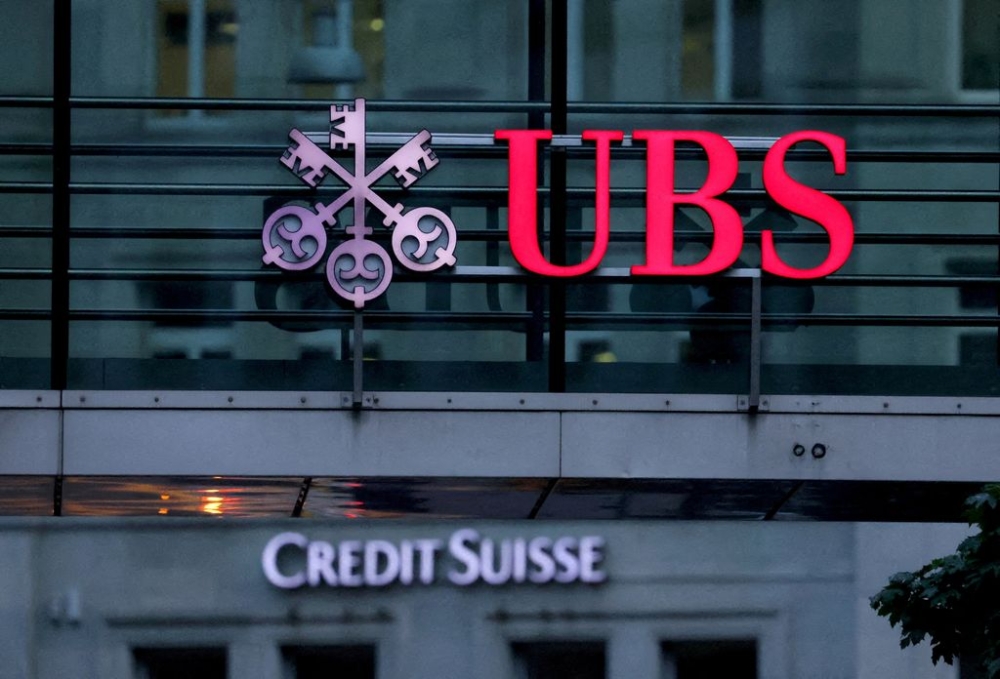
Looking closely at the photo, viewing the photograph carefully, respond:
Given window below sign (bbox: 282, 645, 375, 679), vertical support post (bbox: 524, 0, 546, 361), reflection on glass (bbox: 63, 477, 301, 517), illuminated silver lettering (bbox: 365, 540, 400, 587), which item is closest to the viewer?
reflection on glass (bbox: 63, 477, 301, 517)

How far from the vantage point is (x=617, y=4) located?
15.9m

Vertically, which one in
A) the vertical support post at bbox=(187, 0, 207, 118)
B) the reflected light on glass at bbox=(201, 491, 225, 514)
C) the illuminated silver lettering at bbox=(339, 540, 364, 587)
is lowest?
the illuminated silver lettering at bbox=(339, 540, 364, 587)

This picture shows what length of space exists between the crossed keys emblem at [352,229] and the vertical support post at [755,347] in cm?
223

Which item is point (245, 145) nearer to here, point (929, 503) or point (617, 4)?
point (617, 4)

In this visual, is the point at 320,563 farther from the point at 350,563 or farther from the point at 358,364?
the point at 358,364

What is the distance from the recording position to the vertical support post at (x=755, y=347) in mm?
14602

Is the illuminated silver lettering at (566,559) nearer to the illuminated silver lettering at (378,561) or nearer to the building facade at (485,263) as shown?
the building facade at (485,263)

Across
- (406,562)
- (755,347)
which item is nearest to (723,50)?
(755,347)

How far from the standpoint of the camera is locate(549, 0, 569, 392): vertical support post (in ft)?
49.4

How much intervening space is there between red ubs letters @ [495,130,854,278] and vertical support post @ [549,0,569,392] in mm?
387

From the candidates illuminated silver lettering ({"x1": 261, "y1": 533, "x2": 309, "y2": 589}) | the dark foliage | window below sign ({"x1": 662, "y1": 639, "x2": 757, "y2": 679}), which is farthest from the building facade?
the dark foliage

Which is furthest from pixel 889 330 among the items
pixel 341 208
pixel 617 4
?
pixel 341 208

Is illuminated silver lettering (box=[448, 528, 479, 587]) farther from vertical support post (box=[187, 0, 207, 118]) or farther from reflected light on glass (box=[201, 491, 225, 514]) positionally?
vertical support post (box=[187, 0, 207, 118])

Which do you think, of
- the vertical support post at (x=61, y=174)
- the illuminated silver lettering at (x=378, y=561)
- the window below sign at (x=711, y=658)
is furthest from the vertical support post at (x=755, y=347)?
the vertical support post at (x=61, y=174)
